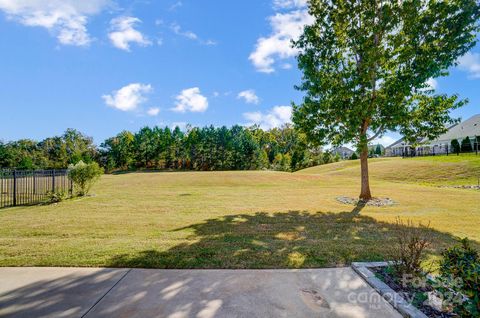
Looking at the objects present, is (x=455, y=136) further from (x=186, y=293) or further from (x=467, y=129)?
(x=186, y=293)

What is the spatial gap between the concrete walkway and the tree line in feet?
173

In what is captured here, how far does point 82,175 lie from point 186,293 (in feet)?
43.6

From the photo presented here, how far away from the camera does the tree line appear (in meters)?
57.5

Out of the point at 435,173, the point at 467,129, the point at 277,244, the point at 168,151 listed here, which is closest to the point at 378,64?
the point at 277,244

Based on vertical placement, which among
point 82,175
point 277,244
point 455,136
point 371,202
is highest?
point 455,136

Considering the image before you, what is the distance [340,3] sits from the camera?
36.9 feet

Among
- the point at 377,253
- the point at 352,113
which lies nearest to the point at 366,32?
the point at 352,113

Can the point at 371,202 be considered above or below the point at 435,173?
below

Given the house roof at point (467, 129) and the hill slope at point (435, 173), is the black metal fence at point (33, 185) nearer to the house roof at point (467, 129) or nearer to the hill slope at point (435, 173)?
the hill slope at point (435, 173)

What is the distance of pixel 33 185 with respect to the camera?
12.2 meters

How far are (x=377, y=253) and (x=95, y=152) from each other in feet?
239

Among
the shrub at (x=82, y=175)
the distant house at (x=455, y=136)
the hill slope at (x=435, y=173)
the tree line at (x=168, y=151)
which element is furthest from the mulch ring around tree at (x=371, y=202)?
the tree line at (x=168, y=151)

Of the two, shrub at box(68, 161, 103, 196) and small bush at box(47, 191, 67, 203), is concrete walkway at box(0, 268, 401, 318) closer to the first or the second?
small bush at box(47, 191, 67, 203)

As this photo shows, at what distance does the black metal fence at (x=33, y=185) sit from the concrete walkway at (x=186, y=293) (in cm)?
989
